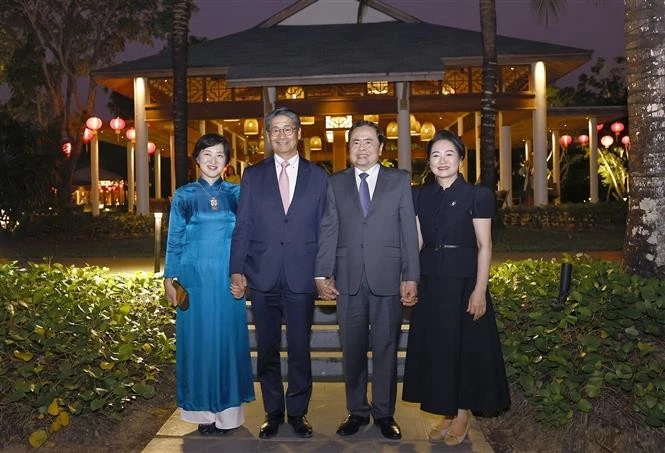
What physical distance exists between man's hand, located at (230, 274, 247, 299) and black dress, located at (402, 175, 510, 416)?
3.81 feet

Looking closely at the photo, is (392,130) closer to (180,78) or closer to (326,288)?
(180,78)

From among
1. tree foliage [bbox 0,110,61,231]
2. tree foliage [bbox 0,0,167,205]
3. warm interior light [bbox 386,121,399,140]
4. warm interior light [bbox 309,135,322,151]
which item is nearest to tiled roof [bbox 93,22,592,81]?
warm interior light [bbox 386,121,399,140]

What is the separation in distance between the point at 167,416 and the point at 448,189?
268cm

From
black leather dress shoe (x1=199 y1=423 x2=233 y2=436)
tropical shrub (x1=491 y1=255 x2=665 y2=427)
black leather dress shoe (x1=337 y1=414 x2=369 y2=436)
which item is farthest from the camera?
black leather dress shoe (x1=199 y1=423 x2=233 y2=436)

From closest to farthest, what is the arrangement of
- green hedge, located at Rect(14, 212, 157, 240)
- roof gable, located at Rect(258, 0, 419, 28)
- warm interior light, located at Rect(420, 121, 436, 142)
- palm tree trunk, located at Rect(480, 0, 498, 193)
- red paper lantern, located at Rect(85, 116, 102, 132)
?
palm tree trunk, located at Rect(480, 0, 498, 193)
green hedge, located at Rect(14, 212, 157, 240)
warm interior light, located at Rect(420, 121, 436, 142)
red paper lantern, located at Rect(85, 116, 102, 132)
roof gable, located at Rect(258, 0, 419, 28)

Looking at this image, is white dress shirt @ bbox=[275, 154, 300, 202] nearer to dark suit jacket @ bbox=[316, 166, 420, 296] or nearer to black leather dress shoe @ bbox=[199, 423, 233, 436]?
dark suit jacket @ bbox=[316, 166, 420, 296]

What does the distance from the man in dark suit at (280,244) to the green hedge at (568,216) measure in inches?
571

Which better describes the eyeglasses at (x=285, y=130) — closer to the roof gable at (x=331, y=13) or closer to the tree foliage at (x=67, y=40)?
the roof gable at (x=331, y=13)

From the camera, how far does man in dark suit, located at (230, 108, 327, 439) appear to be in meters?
5.16

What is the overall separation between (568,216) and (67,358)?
53.3 feet

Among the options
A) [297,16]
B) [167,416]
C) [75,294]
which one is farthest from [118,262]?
[297,16]

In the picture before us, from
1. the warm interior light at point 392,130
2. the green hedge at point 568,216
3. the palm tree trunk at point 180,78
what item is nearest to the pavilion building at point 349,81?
the warm interior light at point 392,130

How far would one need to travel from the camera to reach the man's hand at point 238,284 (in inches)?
203

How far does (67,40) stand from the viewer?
34.2 meters
